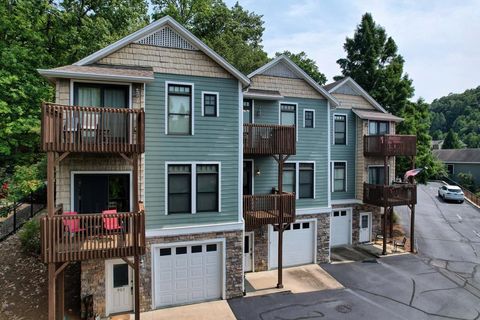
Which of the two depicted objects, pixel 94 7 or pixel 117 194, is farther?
pixel 94 7

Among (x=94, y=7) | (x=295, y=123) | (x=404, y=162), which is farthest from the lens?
(x=404, y=162)

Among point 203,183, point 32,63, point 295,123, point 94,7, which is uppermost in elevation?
point 94,7

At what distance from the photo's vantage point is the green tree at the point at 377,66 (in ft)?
75.2

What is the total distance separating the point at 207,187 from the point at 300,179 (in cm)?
551

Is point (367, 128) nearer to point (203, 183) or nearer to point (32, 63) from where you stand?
point (203, 183)

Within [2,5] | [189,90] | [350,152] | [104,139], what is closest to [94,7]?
[2,5]

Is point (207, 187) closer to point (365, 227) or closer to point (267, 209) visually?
point (267, 209)

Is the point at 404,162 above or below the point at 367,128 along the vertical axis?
below

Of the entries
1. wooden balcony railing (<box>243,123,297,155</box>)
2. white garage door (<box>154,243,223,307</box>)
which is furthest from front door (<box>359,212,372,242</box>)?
white garage door (<box>154,243,223,307</box>)

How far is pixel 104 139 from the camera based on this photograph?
832 cm

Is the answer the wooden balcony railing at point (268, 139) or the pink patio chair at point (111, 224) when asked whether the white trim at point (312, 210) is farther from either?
the pink patio chair at point (111, 224)

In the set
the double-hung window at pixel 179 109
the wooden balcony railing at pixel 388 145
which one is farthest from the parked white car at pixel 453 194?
the double-hung window at pixel 179 109

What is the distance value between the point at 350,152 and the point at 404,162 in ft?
28.2

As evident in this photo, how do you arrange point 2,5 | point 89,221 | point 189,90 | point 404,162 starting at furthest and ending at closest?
point 404,162 → point 2,5 → point 189,90 → point 89,221
